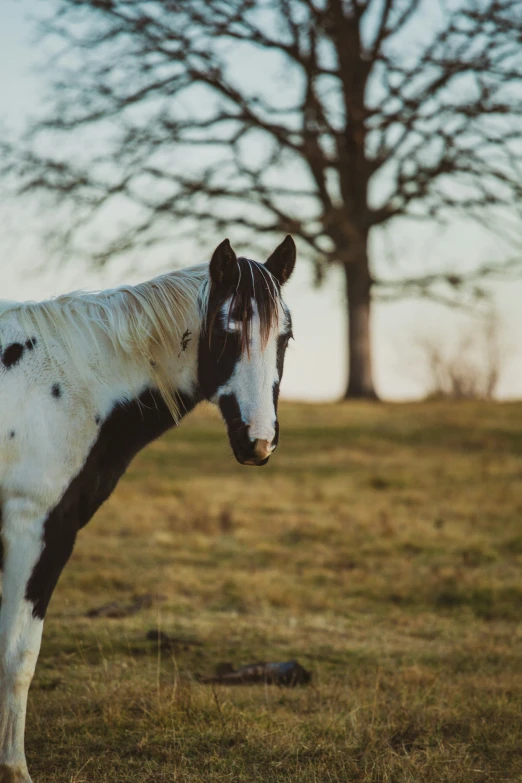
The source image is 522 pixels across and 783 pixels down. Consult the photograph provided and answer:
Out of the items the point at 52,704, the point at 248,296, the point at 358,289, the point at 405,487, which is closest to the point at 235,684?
the point at 52,704

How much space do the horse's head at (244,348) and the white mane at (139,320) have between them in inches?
6.7

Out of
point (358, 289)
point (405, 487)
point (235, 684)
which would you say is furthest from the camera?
point (358, 289)

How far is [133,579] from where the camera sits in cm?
834

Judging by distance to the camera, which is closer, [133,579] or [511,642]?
[511,642]

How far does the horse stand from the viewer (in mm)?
3562

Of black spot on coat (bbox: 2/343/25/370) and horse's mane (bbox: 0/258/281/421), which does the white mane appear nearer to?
horse's mane (bbox: 0/258/281/421)

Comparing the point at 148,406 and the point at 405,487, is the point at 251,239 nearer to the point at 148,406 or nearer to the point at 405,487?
the point at 405,487

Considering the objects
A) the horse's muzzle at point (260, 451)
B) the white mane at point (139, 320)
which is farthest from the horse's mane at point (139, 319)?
the horse's muzzle at point (260, 451)

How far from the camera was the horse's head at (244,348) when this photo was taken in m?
3.59

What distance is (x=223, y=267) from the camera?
147 inches

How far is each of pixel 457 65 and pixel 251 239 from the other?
230 inches

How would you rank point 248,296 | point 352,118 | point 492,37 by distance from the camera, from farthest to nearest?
1. point 352,118
2. point 492,37
3. point 248,296

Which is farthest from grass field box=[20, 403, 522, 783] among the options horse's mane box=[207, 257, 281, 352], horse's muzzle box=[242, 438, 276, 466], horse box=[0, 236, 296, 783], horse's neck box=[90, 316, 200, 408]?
Answer: horse's mane box=[207, 257, 281, 352]

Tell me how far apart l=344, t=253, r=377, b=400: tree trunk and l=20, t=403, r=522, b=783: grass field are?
5875 millimetres
